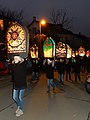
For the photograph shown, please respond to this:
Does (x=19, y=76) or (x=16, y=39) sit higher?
(x=16, y=39)

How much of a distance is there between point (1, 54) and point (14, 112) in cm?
2307

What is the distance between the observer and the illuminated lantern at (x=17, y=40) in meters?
16.4

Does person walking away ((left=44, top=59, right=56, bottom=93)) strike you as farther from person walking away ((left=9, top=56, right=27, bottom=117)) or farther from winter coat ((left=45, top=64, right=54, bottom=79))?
person walking away ((left=9, top=56, right=27, bottom=117))

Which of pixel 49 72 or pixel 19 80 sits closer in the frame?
pixel 19 80

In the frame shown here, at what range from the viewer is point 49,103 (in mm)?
9914

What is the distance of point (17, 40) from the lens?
1716 centimetres

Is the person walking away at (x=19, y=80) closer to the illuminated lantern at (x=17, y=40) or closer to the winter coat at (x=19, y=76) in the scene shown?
the winter coat at (x=19, y=76)

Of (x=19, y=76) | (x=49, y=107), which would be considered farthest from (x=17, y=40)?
(x=19, y=76)

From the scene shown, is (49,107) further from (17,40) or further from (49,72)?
(17,40)

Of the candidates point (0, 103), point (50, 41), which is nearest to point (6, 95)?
point (0, 103)

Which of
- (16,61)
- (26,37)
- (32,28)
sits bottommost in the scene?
(16,61)

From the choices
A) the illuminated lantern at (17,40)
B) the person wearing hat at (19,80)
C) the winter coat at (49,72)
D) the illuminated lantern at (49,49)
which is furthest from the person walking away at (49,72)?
the illuminated lantern at (49,49)

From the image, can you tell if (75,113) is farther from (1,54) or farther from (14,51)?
(1,54)

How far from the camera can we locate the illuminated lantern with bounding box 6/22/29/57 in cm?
1639
